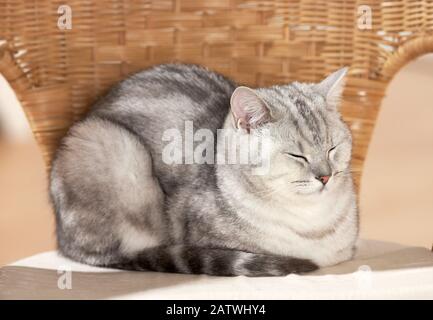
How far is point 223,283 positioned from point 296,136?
43 centimetres

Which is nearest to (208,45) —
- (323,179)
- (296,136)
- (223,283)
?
(296,136)

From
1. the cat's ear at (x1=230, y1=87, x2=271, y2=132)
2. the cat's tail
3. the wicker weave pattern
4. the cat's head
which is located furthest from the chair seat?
the wicker weave pattern

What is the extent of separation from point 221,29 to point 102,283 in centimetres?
103

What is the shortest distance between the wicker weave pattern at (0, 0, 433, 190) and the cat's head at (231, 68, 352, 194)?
50 cm

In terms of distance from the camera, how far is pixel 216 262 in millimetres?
1796

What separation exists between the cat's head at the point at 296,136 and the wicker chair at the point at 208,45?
0.50 metres

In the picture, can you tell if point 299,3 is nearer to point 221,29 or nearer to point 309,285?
point 221,29

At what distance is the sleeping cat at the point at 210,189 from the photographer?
70.6 inches

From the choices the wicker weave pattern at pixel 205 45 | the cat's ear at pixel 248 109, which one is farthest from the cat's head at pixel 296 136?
the wicker weave pattern at pixel 205 45

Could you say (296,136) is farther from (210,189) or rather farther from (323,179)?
(210,189)

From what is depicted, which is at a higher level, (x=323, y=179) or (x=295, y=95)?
(x=295, y=95)

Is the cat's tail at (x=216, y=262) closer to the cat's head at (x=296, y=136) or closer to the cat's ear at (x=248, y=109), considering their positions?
the cat's head at (x=296, y=136)

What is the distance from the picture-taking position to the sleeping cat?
1.79m

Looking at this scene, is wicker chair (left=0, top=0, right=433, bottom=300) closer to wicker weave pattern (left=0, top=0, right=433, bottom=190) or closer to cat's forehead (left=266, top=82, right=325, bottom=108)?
wicker weave pattern (left=0, top=0, right=433, bottom=190)
